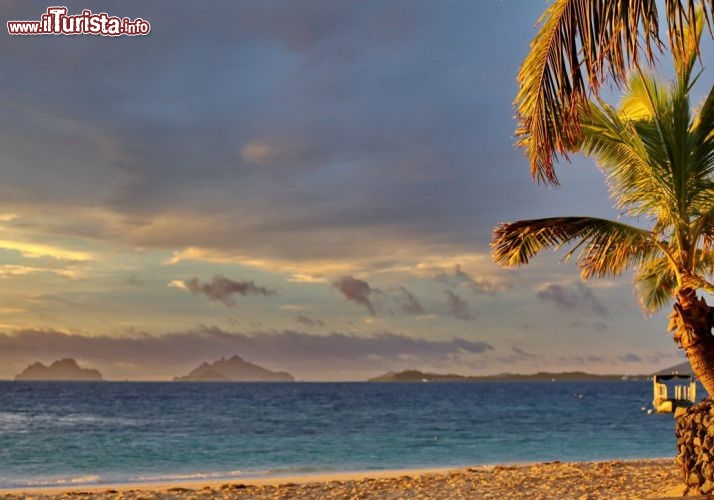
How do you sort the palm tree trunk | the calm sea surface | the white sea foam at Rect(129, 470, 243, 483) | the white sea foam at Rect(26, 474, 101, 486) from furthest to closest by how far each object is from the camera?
the calm sea surface
the white sea foam at Rect(129, 470, 243, 483)
the white sea foam at Rect(26, 474, 101, 486)
the palm tree trunk

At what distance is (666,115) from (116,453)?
31153 millimetres

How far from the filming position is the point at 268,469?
28.1 meters

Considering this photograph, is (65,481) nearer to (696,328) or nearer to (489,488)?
(489,488)

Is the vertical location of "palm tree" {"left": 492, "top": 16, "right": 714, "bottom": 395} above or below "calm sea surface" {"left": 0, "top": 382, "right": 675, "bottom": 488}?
above

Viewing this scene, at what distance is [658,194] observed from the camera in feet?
37.6

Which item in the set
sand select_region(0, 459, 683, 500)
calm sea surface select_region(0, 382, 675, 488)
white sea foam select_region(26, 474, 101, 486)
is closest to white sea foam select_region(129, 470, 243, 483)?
calm sea surface select_region(0, 382, 675, 488)

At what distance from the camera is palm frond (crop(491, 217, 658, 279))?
1147 cm

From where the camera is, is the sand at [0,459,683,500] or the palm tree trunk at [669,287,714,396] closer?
the palm tree trunk at [669,287,714,396]

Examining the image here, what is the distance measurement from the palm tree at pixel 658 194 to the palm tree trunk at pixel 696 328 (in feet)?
0.04

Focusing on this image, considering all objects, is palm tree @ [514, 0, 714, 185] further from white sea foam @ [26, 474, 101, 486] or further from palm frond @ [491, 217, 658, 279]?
white sea foam @ [26, 474, 101, 486]

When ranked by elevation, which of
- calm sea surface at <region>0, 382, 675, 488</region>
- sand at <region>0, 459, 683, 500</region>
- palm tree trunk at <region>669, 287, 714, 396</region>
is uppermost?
palm tree trunk at <region>669, 287, 714, 396</region>

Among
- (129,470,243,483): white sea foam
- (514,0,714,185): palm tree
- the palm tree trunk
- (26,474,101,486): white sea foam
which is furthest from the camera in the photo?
(129,470,243,483): white sea foam

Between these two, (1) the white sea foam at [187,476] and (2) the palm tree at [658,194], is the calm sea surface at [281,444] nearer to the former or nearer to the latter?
(1) the white sea foam at [187,476]

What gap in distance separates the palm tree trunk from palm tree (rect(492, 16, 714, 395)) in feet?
0.04
